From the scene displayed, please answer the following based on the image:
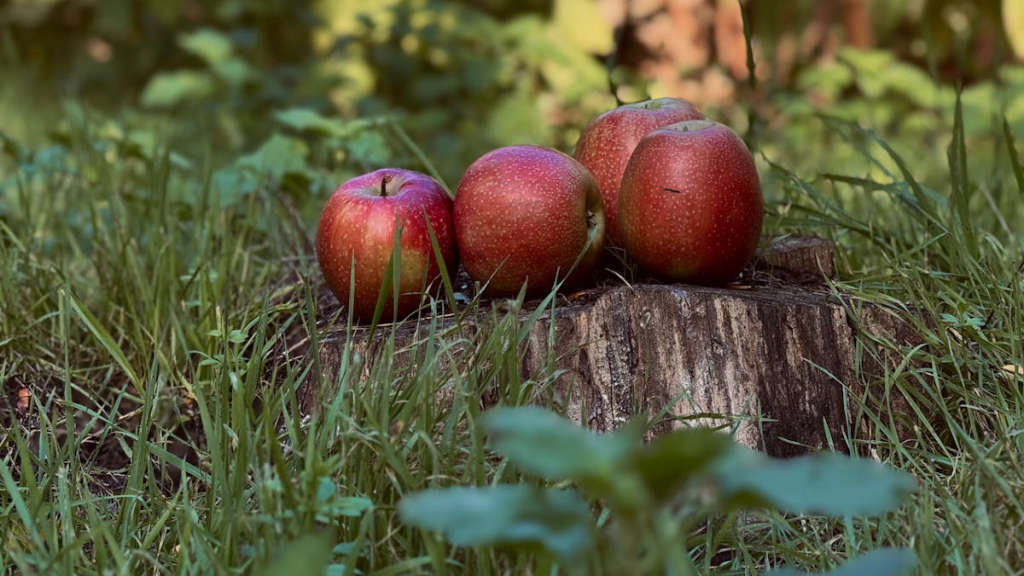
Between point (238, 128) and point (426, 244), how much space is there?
314 cm

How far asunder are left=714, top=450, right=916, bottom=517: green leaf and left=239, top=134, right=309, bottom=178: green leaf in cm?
266

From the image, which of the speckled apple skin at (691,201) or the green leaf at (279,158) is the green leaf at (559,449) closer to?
the speckled apple skin at (691,201)

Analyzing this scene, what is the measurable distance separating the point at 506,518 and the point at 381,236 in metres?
1.19

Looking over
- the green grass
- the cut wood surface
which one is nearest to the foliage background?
the green grass

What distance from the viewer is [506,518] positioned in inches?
30.0

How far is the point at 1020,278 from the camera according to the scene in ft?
6.70

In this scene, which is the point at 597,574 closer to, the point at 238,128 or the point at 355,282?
the point at 355,282

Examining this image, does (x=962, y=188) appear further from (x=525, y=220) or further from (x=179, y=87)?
(x=179, y=87)

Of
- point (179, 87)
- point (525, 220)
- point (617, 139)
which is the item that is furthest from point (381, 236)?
point (179, 87)

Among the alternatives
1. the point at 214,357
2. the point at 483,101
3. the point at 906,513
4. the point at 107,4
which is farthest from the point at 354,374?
the point at 107,4

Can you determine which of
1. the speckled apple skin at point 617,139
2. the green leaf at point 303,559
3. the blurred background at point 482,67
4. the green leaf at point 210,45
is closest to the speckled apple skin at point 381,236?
the speckled apple skin at point 617,139

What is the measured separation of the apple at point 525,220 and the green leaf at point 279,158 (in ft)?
4.90

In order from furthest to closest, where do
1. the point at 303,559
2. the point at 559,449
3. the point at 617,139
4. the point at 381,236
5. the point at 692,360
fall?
1. the point at 617,139
2. the point at 381,236
3. the point at 692,360
4. the point at 303,559
5. the point at 559,449

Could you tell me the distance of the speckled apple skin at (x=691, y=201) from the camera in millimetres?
1841
